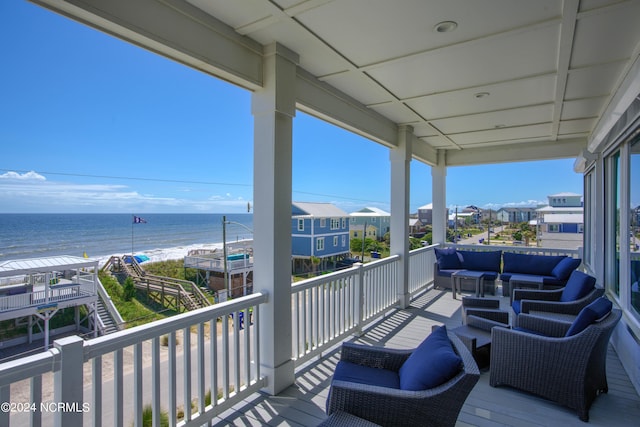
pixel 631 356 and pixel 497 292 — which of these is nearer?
pixel 631 356

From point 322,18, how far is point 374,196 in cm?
3166

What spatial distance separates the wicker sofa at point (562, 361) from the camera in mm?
2256

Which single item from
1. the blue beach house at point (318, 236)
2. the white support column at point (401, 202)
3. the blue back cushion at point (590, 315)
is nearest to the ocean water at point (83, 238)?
the blue beach house at point (318, 236)

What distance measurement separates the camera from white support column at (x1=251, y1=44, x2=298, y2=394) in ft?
8.49

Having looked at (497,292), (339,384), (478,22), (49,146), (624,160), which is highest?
(49,146)

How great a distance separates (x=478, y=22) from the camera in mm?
2184

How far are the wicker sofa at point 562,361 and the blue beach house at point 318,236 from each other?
21.7 feet

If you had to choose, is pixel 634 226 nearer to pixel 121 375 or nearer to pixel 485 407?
pixel 485 407

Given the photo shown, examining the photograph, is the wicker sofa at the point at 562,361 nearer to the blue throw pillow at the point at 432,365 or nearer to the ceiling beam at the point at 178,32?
the blue throw pillow at the point at 432,365

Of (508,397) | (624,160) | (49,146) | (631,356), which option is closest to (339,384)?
(508,397)

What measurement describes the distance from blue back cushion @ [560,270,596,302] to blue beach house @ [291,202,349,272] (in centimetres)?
615

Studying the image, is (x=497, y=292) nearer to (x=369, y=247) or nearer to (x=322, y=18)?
(x=369, y=247)

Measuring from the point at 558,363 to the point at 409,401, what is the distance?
59.3 inches

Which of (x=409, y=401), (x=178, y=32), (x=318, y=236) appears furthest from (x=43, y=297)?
(x=318, y=236)
